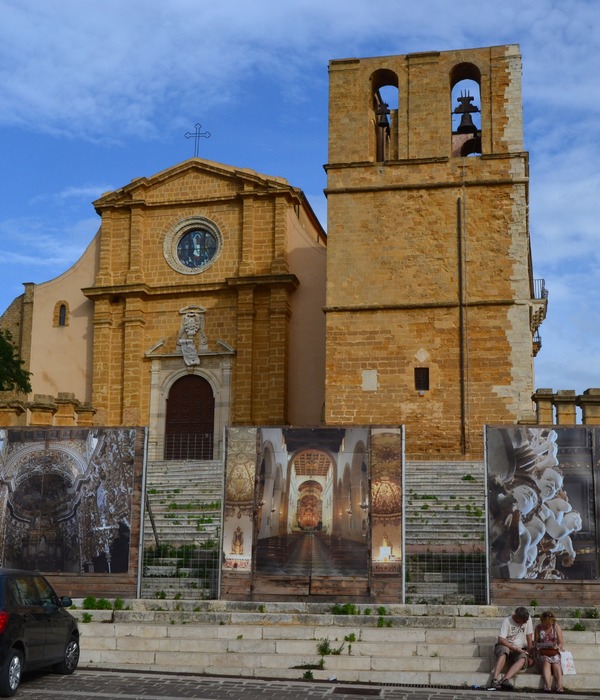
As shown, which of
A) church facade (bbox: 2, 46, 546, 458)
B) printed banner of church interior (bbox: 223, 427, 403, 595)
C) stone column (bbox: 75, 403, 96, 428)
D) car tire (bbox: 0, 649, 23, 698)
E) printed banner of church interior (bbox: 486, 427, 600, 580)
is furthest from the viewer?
stone column (bbox: 75, 403, 96, 428)

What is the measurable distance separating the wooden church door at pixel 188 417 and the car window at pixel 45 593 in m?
14.7

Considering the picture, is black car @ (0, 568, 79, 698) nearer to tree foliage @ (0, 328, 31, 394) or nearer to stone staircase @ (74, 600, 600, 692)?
stone staircase @ (74, 600, 600, 692)

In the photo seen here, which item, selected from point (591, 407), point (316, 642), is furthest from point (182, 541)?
point (591, 407)

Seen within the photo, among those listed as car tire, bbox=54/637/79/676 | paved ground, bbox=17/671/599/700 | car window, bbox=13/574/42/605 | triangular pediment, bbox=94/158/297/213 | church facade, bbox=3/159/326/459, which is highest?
triangular pediment, bbox=94/158/297/213

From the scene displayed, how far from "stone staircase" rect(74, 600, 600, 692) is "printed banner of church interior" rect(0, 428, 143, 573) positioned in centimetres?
105

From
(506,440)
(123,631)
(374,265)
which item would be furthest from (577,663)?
(374,265)

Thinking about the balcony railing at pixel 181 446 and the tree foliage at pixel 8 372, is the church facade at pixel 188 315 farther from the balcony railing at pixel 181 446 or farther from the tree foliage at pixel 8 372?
the tree foliage at pixel 8 372

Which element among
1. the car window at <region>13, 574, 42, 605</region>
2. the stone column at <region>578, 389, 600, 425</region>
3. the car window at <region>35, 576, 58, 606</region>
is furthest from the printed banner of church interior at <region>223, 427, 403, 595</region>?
the stone column at <region>578, 389, 600, 425</region>

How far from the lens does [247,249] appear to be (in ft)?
90.0

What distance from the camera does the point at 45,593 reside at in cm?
1183

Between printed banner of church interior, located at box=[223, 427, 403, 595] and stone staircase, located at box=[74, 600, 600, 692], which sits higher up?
printed banner of church interior, located at box=[223, 427, 403, 595]

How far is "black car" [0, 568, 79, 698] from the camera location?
10.3m

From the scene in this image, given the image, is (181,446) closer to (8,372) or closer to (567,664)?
(8,372)

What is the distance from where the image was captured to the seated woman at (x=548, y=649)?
11.6m
